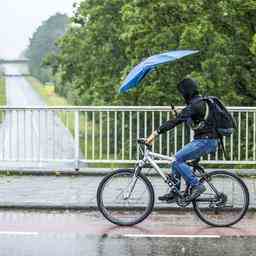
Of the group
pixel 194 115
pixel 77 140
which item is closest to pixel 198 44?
pixel 77 140

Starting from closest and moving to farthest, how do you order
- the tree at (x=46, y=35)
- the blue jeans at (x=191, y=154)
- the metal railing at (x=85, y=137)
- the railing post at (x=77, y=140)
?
the blue jeans at (x=191, y=154) → the metal railing at (x=85, y=137) → the railing post at (x=77, y=140) → the tree at (x=46, y=35)

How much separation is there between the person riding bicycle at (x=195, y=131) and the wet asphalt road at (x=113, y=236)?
0.56m

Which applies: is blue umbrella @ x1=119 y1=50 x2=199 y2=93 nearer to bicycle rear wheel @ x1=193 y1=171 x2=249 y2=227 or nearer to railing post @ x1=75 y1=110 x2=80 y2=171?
bicycle rear wheel @ x1=193 y1=171 x2=249 y2=227

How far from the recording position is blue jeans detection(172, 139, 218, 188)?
895 cm

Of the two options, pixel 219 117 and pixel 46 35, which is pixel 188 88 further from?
pixel 46 35

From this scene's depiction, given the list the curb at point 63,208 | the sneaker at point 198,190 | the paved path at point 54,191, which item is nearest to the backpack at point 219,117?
the sneaker at point 198,190

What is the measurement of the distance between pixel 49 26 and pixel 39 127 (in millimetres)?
163665

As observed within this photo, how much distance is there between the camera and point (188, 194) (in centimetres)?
906

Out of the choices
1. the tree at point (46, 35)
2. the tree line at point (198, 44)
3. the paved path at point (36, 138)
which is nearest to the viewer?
the paved path at point (36, 138)

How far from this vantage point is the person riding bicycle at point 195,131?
884cm

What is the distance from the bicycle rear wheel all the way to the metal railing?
4.13m

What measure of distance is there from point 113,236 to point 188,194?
126cm

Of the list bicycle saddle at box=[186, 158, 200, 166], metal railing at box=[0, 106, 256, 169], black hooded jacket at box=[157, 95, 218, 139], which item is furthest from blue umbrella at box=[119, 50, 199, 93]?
metal railing at box=[0, 106, 256, 169]

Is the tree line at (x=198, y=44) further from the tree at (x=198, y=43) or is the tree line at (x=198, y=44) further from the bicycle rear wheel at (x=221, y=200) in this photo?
the bicycle rear wheel at (x=221, y=200)
